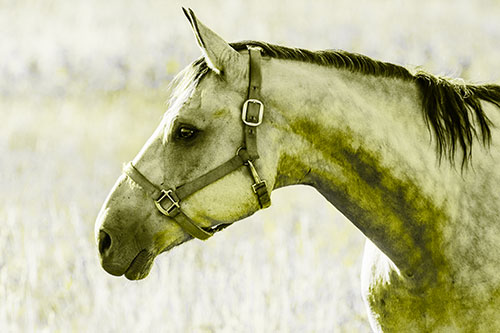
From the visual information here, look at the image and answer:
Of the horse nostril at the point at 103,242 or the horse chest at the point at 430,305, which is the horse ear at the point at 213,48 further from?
the horse chest at the point at 430,305

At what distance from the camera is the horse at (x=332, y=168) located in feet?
9.46

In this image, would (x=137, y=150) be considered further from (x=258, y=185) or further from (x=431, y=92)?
(x=431, y=92)

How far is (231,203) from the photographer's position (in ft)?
9.55

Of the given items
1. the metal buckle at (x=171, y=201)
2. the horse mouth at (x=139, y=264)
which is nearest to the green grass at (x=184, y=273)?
the horse mouth at (x=139, y=264)

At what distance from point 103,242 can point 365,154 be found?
1270mm

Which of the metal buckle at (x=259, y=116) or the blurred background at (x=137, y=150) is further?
the blurred background at (x=137, y=150)

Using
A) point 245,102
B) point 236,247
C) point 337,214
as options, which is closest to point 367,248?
point 245,102

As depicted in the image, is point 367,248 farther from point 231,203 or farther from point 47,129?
point 47,129

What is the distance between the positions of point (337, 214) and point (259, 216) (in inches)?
34.2

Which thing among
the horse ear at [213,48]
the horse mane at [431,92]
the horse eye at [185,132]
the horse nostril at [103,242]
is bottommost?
the horse mane at [431,92]

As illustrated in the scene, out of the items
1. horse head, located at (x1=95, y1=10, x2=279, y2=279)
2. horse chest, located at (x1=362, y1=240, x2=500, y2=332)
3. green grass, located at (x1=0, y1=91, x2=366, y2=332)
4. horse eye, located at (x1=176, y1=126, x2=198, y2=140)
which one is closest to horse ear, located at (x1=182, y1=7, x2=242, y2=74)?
horse head, located at (x1=95, y1=10, x2=279, y2=279)

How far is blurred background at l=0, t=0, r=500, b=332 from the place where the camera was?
5.15 m

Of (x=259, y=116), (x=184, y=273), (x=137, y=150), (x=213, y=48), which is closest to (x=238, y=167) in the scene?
(x=259, y=116)

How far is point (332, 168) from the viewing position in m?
2.95
